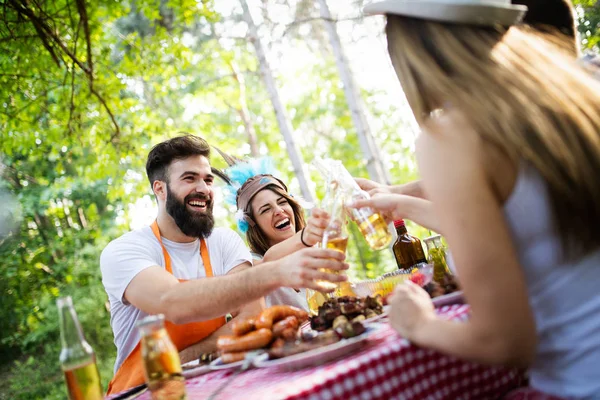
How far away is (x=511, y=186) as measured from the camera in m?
1.13

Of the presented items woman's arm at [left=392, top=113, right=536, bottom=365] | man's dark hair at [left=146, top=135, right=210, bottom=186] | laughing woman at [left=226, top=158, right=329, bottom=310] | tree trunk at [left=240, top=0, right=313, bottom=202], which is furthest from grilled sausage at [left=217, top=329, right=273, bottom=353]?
tree trunk at [left=240, top=0, right=313, bottom=202]

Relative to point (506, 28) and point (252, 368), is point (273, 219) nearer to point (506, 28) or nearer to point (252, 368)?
point (252, 368)

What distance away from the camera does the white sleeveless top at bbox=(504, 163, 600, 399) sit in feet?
3.69

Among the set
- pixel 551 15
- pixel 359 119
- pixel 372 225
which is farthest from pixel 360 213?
pixel 359 119

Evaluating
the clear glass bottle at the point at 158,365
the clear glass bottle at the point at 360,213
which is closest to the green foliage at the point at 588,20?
the clear glass bottle at the point at 360,213

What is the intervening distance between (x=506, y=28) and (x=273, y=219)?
2.85m

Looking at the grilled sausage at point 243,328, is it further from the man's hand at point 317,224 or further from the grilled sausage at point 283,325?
the man's hand at point 317,224

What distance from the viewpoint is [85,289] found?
43.7 ft

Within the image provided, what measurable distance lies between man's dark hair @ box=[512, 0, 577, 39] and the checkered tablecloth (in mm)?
1181

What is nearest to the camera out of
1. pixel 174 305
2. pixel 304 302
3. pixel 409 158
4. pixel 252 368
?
pixel 252 368

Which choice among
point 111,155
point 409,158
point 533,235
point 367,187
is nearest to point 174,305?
point 367,187

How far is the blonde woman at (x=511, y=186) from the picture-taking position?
1.05 metres

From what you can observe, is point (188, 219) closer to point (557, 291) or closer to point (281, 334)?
point (281, 334)

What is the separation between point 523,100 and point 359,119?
293 inches
